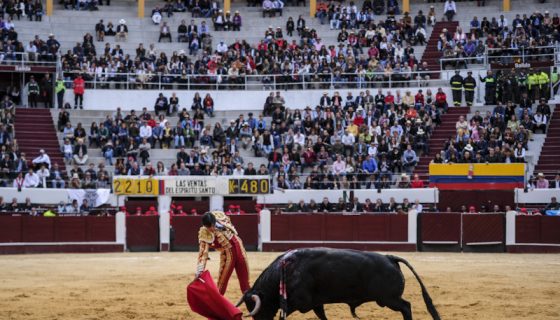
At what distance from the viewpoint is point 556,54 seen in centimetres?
3291

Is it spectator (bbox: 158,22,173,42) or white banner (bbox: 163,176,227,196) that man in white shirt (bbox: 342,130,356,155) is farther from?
spectator (bbox: 158,22,173,42)

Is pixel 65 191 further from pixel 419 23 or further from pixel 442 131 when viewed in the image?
pixel 419 23

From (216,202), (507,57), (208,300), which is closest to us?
(208,300)

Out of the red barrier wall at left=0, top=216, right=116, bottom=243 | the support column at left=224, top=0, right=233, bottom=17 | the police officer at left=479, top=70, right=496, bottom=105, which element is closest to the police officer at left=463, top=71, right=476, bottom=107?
the police officer at left=479, top=70, right=496, bottom=105

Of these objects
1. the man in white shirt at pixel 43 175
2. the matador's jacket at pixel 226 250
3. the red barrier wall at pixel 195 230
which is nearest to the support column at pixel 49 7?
the man in white shirt at pixel 43 175

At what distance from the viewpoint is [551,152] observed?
29578 mm

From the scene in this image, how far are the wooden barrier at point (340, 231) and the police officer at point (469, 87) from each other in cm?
754

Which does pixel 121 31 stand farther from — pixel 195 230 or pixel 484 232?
pixel 484 232

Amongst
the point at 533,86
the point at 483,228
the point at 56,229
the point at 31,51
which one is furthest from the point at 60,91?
the point at 533,86

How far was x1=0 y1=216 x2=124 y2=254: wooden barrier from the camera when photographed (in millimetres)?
25969

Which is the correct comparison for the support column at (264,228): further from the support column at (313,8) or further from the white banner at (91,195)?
the support column at (313,8)

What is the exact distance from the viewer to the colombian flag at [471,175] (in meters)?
28.3

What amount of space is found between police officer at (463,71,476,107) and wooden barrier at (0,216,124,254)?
1268 cm

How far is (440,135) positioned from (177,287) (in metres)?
17.0
